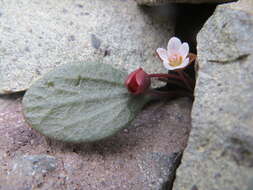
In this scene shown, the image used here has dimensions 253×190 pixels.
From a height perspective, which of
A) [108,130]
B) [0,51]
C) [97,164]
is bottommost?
[97,164]

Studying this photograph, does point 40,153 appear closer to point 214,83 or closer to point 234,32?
point 214,83

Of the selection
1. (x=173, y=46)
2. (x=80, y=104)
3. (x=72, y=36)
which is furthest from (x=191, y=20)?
(x=80, y=104)

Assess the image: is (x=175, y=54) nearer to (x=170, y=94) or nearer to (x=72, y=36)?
(x=170, y=94)

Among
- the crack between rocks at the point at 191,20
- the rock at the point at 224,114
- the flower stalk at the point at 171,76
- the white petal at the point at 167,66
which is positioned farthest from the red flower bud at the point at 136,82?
the crack between rocks at the point at 191,20

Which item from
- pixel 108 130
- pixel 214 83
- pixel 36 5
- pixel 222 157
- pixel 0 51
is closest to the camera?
pixel 222 157

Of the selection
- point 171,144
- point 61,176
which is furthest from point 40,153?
point 171,144

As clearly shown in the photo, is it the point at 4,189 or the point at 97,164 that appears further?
the point at 97,164

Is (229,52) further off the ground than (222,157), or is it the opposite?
(229,52)
